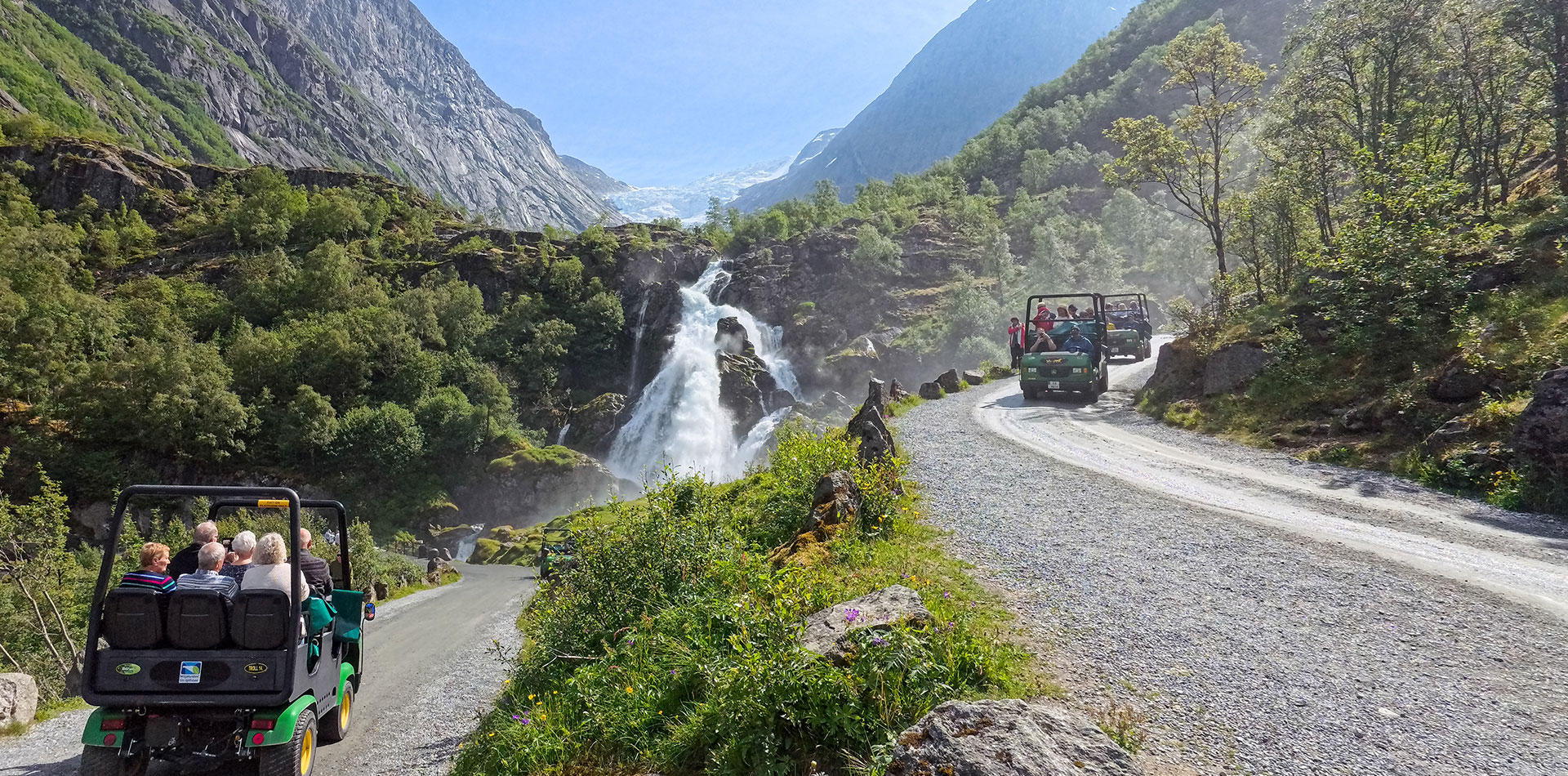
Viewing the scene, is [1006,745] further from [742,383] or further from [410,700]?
[742,383]

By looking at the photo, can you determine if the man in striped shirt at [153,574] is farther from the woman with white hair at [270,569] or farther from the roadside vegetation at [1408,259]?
the roadside vegetation at [1408,259]

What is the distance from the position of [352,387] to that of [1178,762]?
68605mm

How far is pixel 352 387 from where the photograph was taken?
193ft

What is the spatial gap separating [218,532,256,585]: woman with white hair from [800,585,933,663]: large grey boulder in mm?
5328

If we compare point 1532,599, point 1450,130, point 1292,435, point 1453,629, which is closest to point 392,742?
point 1453,629

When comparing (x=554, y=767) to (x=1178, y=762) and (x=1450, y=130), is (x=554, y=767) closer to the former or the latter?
(x=1178, y=762)

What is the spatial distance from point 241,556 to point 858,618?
20.1 feet

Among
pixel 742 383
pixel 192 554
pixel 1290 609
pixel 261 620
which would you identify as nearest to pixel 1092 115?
pixel 742 383

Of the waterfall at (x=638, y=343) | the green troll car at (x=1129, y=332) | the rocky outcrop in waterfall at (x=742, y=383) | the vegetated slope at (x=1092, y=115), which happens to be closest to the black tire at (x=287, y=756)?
the green troll car at (x=1129, y=332)

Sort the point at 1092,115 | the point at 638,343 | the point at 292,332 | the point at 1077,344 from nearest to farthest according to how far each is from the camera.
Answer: the point at 1077,344 < the point at 292,332 < the point at 638,343 < the point at 1092,115

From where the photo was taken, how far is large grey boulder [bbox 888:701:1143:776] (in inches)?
124

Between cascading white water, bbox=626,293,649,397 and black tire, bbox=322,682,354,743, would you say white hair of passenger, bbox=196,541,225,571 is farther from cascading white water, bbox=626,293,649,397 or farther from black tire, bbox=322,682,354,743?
cascading white water, bbox=626,293,649,397

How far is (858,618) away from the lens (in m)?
4.71

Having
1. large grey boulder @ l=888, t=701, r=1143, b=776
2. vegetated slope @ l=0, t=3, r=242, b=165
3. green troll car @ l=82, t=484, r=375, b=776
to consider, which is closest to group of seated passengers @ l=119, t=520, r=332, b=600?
green troll car @ l=82, t=484, r=375, b=776
